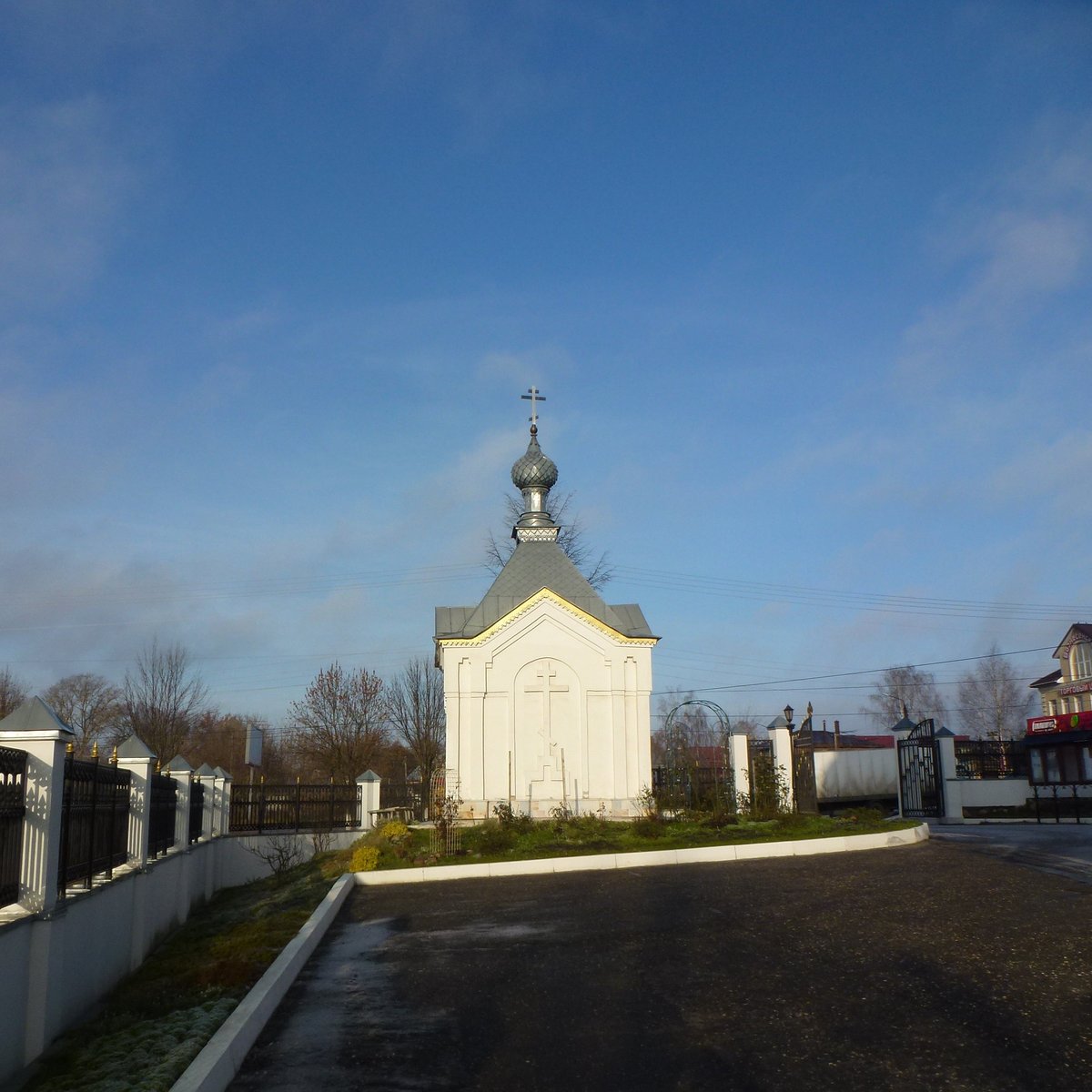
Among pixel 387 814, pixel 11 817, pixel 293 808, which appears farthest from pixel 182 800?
pixel 387 814

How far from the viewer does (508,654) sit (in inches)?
918

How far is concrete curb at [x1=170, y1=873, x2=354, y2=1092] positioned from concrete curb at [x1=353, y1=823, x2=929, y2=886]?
511 cm

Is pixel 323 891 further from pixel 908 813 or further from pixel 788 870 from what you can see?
pixel 908 813

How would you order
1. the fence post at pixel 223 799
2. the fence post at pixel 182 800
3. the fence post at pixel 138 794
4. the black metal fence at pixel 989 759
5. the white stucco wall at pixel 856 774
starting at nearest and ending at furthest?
1. the fence post at pixel 138 794
2. the fence post at pixel 182 800
3. the fence post at pixel 223 799
4. the black metal fence at pixel 989 759
5. the white stucco wall at pixel 856 774

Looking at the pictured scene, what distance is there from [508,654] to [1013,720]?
196 feet

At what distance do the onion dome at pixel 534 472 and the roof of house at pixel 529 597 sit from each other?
2.30 m

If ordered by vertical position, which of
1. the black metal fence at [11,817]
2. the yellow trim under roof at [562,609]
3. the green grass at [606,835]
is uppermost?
the yellow trim under roof at [562,609]

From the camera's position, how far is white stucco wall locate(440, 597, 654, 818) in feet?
74.1

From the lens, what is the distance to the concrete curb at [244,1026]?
5393 millimetres

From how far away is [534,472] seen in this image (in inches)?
1069

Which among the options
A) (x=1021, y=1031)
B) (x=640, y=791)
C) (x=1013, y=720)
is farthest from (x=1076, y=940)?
(x=1013, y=720)

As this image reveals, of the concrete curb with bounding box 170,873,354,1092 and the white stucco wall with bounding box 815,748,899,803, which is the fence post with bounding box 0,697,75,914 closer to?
the concrete curb with bounding box 170,873,354,1092

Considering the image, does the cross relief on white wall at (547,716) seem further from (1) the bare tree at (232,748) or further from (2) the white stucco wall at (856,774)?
(1) the bare tree at (232,748)

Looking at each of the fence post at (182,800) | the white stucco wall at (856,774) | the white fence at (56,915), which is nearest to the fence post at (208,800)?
the fence post at (182,800)
